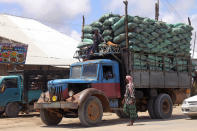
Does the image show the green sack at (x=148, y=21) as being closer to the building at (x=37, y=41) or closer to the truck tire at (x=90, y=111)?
the truck tire at (x=90, y=111)

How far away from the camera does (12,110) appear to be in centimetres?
1670

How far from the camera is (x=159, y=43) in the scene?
15.1 meters

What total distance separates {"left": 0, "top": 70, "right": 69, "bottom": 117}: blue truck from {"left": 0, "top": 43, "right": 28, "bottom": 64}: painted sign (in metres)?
4.51

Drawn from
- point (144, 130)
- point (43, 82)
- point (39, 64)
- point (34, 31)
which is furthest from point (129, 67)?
point (34, 31)

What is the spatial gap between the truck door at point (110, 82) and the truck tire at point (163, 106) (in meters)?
2.15

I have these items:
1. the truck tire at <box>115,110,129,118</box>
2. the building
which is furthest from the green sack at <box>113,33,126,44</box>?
the building

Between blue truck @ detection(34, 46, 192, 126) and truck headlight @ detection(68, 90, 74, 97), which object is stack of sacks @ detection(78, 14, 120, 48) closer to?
blue truck @ detection(34, 46, 192, 126)

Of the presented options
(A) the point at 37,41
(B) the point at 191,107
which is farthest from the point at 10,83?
(A) the point at 37,41

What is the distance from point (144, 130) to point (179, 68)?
282 inches

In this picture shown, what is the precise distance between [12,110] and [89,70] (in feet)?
18.5

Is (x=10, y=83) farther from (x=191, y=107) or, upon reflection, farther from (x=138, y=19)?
(x=191, y=107)

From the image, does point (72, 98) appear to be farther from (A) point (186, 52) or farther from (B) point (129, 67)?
(A) point (186, 52)

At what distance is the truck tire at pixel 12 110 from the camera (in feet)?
54.1

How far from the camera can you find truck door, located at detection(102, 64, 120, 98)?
13.1 m
